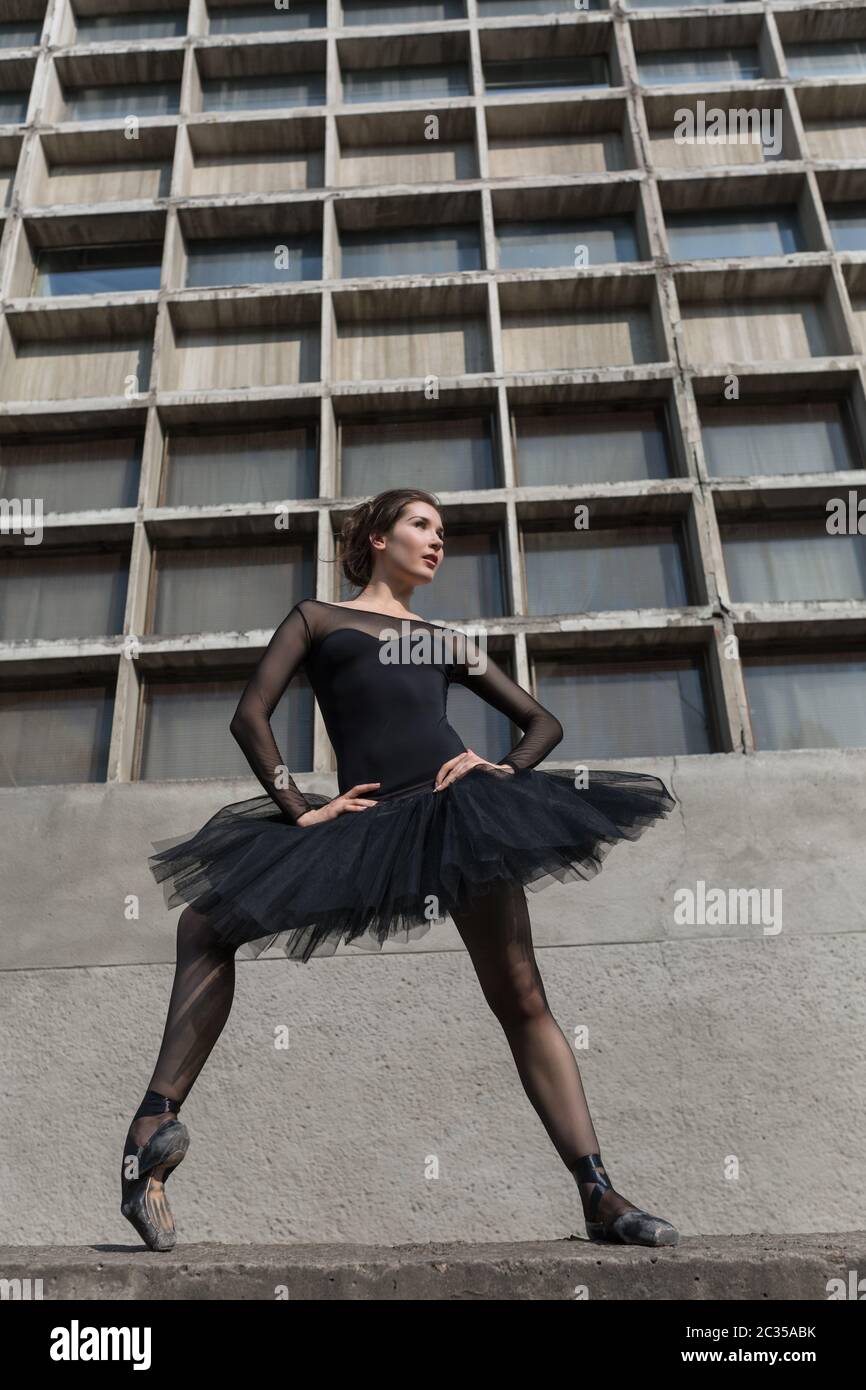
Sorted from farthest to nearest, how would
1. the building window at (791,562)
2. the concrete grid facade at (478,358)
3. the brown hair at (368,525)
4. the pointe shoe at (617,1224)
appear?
1. the building window at (791,562)
2. the concrete grid facade at (478,358)
3. the brown hair at (368,525)
4. the pointe shoe at (617,1224)

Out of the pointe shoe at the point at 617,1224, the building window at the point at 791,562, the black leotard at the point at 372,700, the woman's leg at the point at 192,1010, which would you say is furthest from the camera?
the building window at the point at 791,562

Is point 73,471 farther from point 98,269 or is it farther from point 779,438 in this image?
point 779,438

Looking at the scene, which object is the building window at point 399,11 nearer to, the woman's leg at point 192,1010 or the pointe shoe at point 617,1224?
the woman's leg at point 192,1010

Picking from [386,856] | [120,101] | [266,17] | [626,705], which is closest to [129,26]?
[120,101]

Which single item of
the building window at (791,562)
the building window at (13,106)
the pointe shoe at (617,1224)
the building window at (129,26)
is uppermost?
Result: the building window at (129,26)

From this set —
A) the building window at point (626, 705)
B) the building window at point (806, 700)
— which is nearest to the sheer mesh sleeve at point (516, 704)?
the building window at point (626, 705)

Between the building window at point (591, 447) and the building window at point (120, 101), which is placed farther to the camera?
the building window at point (120, 101)

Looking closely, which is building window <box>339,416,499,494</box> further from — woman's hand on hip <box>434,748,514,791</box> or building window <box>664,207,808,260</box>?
woman's hand on hip <box>434,748,514,791</box>

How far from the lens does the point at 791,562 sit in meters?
6.15

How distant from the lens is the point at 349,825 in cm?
289

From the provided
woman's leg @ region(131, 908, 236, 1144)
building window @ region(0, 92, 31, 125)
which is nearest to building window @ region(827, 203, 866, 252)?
building window @ region(0, 92, 31, 125)

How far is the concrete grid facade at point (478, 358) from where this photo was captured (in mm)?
5035

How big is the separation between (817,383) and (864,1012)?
12.1 feet

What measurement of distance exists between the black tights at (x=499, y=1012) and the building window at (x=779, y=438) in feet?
13.9
